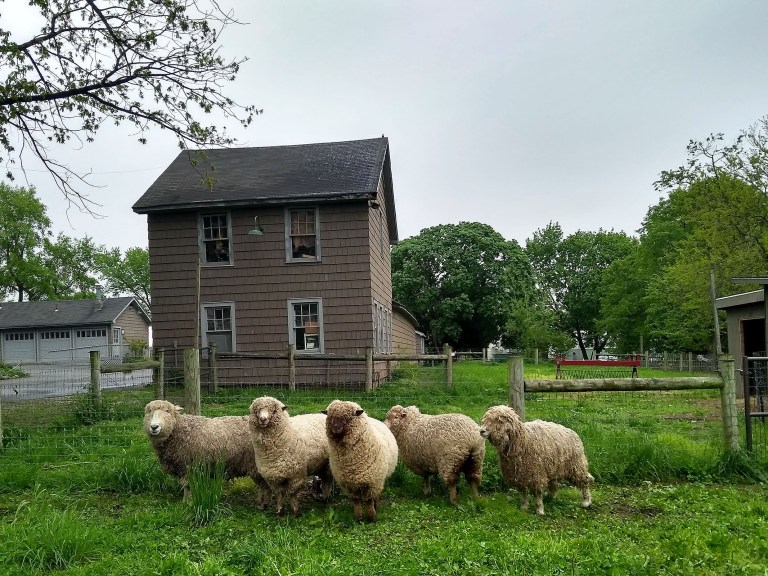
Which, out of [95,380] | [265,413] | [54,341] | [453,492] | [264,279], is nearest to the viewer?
[265,413]

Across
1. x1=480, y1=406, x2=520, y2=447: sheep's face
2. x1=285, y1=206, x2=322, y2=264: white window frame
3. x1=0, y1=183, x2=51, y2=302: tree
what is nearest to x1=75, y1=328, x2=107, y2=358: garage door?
x1=0, y1=183, x2=51, y2=302: tree

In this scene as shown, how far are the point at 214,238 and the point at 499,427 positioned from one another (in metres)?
13.1

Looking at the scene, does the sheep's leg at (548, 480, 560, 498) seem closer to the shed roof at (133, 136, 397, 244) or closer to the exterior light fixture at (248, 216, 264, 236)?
the shed roof at (133, 136, 397, 244)

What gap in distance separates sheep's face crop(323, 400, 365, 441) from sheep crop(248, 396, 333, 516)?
1.66 feet

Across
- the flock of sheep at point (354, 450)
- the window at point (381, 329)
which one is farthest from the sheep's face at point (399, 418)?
the window at point (381, 329)

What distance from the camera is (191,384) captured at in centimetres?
731

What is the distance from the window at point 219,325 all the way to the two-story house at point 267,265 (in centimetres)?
3

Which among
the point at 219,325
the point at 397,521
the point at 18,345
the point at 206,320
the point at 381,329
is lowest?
the point at 397,521

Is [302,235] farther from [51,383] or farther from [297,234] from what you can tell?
[51,383]

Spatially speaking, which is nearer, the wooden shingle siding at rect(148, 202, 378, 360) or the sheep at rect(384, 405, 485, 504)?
the sheep at rect(384, 405, 485, 504)

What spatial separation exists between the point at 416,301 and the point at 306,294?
101ft

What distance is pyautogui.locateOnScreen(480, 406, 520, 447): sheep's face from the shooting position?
588 cm

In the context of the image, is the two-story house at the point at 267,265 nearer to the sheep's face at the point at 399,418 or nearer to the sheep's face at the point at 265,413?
the sheep's face at the point at 399,418

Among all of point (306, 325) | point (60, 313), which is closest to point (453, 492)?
point (306, 325)
